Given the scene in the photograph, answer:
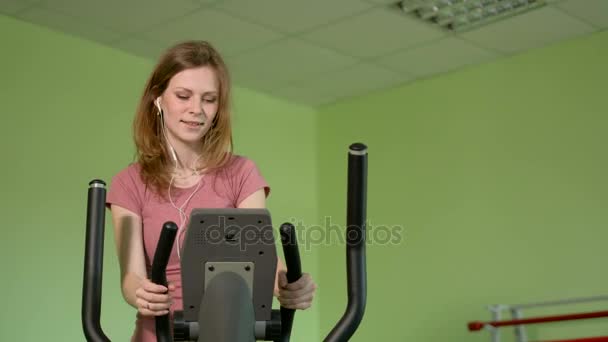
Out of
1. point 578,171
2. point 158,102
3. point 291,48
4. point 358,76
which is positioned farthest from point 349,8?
point 158,102

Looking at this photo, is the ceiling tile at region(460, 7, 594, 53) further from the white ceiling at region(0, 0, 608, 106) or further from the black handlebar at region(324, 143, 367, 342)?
the black handlebar at region(324, 143, 367, 342)

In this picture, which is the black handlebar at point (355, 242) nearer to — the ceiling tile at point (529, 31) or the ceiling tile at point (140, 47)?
the ceiling tile at point (529, 31)

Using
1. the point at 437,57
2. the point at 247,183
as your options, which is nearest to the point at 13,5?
the point at 437,57

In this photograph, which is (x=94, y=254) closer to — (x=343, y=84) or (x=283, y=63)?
(x=283, y=63)

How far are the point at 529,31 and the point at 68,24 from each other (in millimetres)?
2497

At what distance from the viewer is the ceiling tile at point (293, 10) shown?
421 centimetres

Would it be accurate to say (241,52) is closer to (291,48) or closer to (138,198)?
(291,48)

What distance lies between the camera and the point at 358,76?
Answer: 5.38m

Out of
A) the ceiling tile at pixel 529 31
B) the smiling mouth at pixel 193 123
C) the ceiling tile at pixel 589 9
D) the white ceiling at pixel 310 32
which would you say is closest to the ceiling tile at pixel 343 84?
the white ceiling at pixel 310 32

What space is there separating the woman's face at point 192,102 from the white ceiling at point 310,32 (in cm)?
266

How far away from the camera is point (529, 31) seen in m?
4.64

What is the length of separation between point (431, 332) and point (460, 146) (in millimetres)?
1162

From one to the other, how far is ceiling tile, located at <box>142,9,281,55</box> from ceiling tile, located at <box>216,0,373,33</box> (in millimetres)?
94

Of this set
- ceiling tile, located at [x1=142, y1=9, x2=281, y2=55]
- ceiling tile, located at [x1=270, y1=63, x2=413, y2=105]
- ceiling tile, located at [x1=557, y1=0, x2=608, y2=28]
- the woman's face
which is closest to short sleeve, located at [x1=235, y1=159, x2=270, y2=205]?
the woman's face
